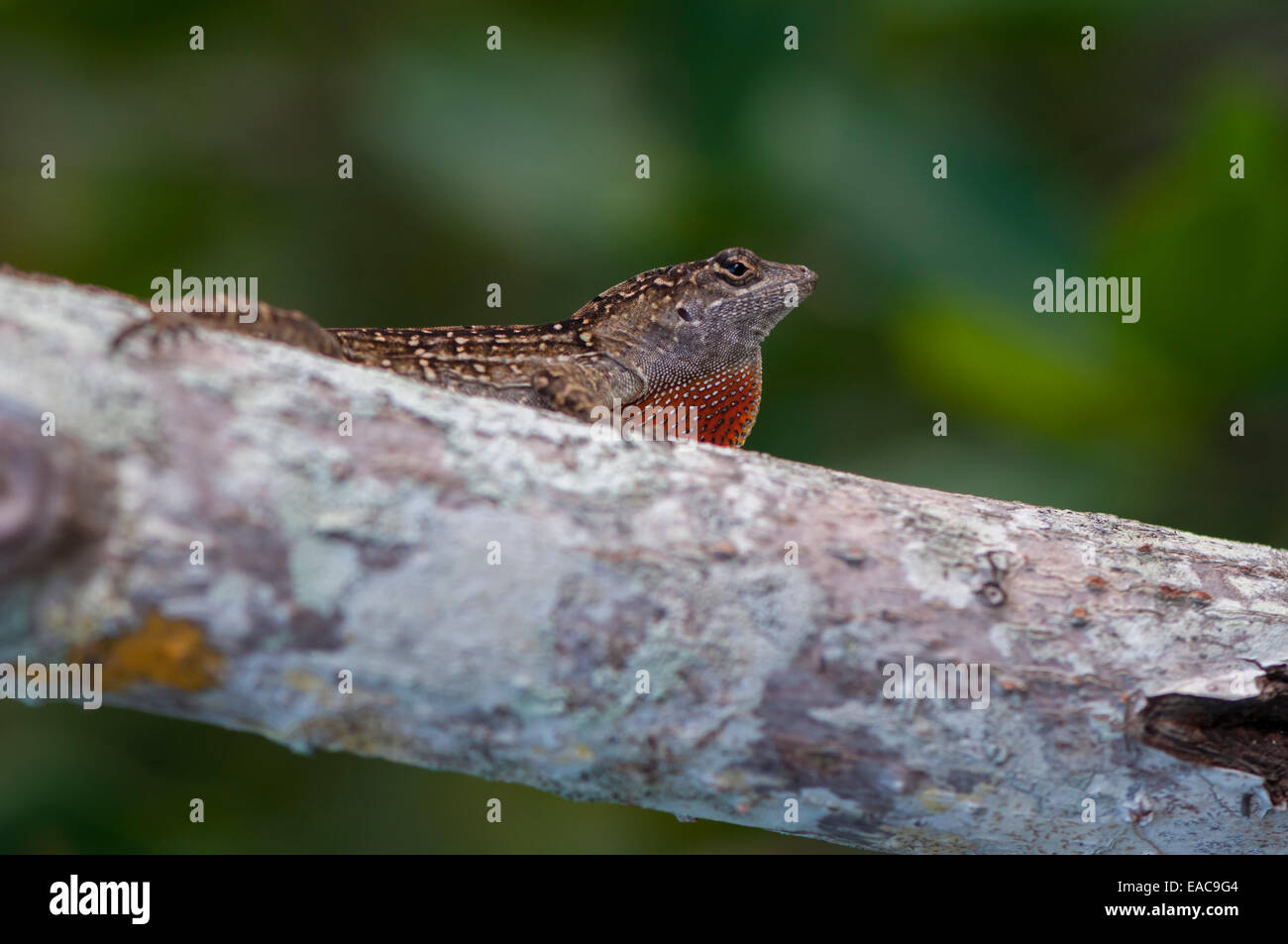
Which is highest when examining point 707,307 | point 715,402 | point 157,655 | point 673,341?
point 707,307

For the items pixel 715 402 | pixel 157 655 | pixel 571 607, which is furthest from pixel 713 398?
pixel 157 655

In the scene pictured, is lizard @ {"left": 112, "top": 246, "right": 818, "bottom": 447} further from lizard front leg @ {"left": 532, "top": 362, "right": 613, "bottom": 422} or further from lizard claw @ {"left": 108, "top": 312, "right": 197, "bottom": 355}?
lizard claw @ {"left": 108, "top": 312, "right": 197, "bottom": 355}

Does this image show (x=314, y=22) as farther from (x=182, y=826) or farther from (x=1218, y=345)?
(x=1218, y=345)

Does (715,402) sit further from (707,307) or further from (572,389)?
(572,389)

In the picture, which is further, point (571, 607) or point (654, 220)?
point (654, 220)

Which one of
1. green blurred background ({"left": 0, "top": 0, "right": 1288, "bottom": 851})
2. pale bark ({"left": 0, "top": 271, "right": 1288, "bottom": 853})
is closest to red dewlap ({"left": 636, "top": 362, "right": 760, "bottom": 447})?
green blurred background ({"left": 0, "top": 0, "right": 1288, "bottom": 851})

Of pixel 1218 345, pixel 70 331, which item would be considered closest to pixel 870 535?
pixel 70 331
